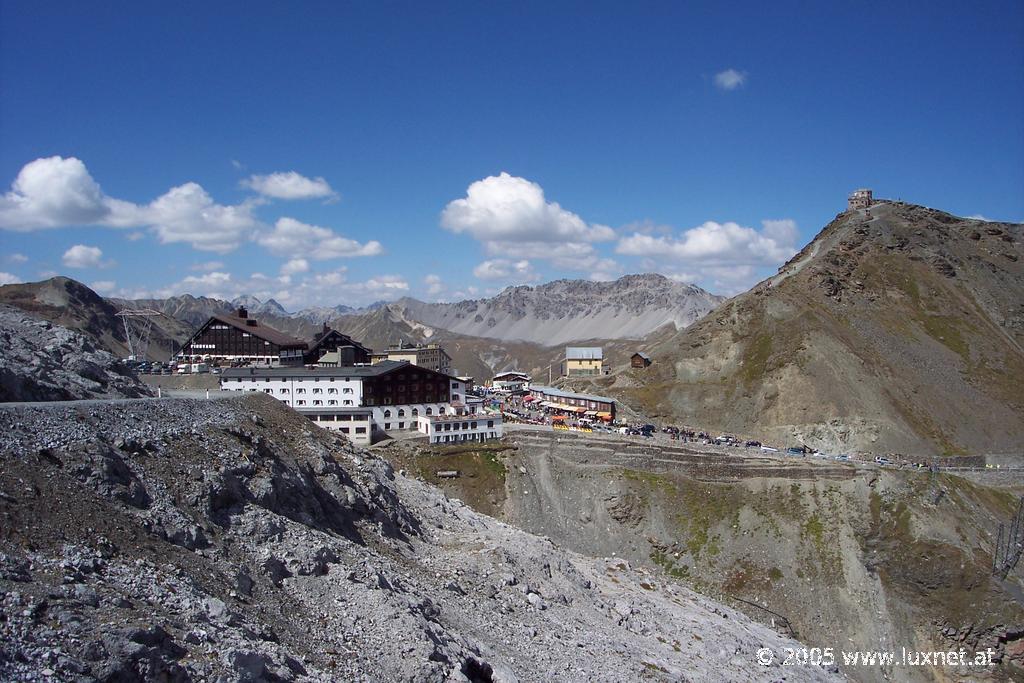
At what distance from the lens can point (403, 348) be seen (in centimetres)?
12544

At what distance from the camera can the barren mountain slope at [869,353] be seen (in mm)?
74188

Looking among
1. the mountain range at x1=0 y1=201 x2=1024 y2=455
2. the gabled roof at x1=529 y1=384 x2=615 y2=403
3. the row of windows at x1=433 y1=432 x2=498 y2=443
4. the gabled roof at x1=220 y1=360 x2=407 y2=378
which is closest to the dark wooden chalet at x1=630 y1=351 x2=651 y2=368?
the mountain range at x1=0 y1=201 x2=1024 y2=455

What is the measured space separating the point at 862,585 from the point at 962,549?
8.87 m

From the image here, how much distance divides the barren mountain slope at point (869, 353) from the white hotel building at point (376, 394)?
1007 inches

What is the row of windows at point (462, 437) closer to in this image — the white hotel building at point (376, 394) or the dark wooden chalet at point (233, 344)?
the white hotel building at point (376, 394)

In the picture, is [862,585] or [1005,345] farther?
[1005,345]

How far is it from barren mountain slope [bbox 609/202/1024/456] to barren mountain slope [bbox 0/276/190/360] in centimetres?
12079

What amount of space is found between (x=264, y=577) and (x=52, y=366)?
62.5ft

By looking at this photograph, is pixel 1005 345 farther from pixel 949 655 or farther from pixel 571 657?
pixel 571 657

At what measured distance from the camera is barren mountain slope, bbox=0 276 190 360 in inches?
5753

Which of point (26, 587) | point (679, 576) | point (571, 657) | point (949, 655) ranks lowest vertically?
point (949, 655)

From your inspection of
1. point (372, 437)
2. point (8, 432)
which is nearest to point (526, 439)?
point (372, 437)

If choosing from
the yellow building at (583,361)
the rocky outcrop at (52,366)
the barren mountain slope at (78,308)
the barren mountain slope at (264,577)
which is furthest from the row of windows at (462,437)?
the barren mountain slope at (78,308)

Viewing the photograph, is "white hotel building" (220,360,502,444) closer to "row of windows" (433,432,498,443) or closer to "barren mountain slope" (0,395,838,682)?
"row of windows" (433,432,498,443)
